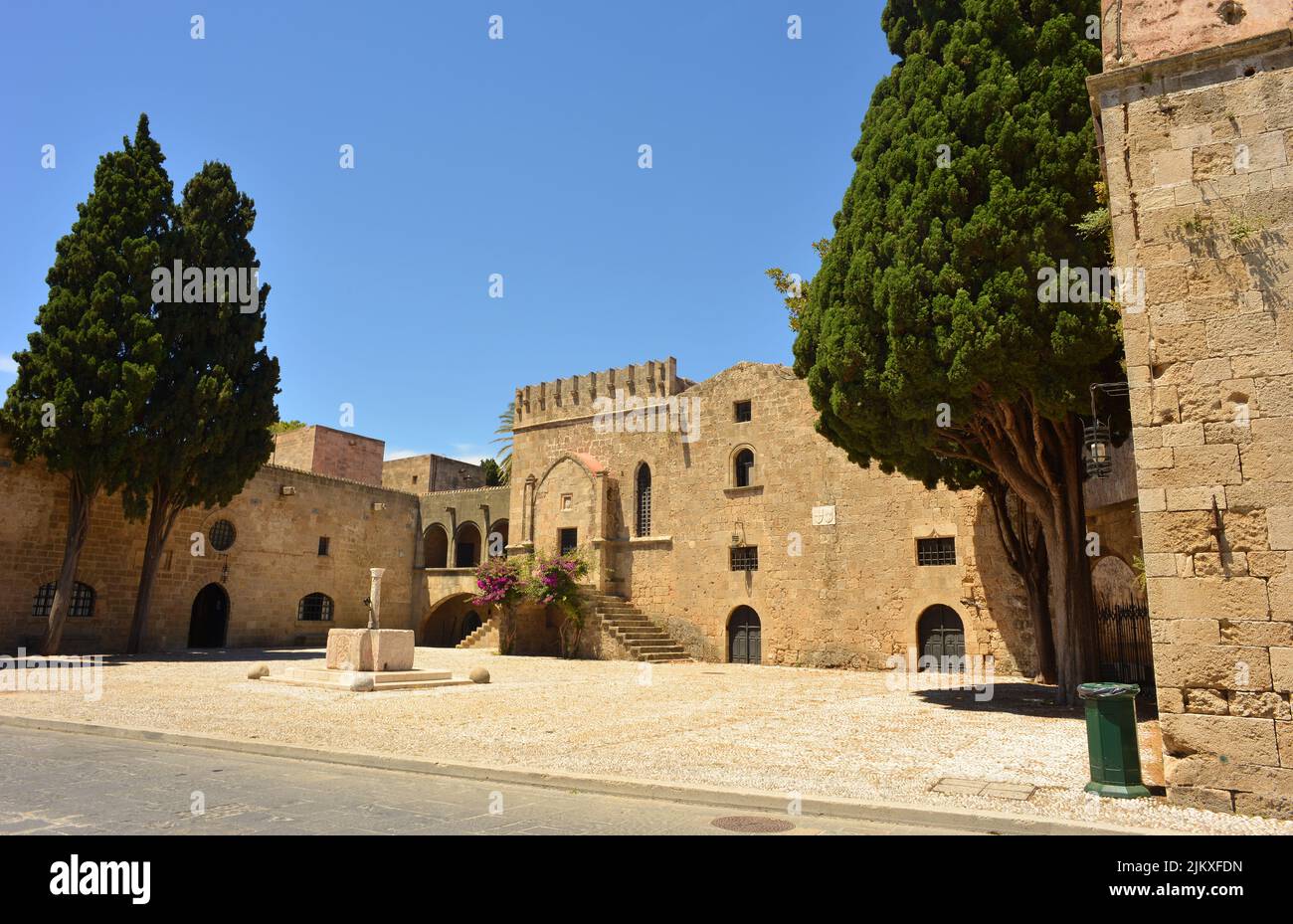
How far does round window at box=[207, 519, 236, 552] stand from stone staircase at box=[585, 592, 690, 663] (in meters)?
11.6

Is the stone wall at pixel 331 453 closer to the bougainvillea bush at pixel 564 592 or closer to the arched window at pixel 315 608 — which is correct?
the arched window at pixel 315 608

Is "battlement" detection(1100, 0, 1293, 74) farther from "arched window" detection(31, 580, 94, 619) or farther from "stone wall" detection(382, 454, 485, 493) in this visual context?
"stone wall" detection(382, 454, 485, 493)

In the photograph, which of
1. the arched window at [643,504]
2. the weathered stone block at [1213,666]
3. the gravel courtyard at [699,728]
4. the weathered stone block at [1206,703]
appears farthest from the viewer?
the arched window at [643,504]

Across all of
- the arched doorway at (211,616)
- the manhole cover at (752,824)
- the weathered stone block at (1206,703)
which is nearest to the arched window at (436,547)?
the arched doorway at (211,616)

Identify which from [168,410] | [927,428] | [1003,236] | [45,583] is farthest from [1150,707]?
[45,583]

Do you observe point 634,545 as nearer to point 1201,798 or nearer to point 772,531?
point 772,531

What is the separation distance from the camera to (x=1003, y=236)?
10.2 m

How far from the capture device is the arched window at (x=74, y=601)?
67.9 ft

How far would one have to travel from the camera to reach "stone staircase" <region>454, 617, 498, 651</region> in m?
26.8

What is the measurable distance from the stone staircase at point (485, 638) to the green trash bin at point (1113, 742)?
72.5ft

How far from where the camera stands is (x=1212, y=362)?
21.4 ft

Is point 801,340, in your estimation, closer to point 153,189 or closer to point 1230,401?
point 1230,401

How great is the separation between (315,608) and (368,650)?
49.2 feet
